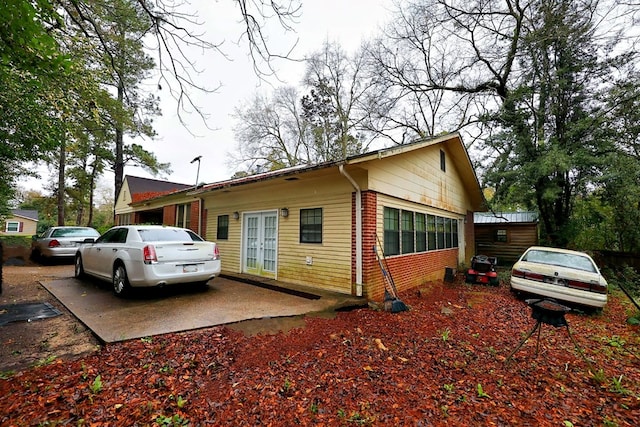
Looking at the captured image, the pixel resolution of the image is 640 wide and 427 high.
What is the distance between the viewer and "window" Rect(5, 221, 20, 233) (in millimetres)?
33475

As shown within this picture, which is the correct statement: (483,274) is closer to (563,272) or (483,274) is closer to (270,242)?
(563,272)

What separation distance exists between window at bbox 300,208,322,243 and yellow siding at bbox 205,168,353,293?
114 mm

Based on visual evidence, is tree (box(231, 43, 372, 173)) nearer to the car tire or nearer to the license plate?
the car tire

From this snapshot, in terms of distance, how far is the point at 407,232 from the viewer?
7.83 m

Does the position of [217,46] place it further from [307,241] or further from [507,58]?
[507,58]

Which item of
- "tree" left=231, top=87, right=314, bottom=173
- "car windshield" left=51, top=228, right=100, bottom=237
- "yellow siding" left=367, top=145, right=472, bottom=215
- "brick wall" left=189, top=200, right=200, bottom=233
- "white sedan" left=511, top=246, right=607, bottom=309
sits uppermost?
"tree" left=231, top=87, right=314, bottom=173

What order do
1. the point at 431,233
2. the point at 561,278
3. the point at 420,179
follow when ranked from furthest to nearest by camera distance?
the point at 431,233 → the point at 420,179 → the point at 561,278

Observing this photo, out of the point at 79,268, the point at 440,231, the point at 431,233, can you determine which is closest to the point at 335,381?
the point at 431,233

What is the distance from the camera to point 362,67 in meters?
18.8

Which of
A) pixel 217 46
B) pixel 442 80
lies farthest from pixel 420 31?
pixel 217 46

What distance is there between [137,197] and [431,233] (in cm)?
1704

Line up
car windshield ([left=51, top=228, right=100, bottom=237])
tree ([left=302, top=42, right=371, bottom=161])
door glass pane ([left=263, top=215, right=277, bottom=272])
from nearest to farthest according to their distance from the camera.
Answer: door glass pane ([left=263, top=215, right=277, bottom=272])
car windshield ([left=51, top=228, right=100, bottom=237])
tree ([left=302, top=42, right=371, bottom=161])

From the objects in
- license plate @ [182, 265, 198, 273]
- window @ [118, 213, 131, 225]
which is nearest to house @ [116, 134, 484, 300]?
license plate @ [182, 265, 198, 273]

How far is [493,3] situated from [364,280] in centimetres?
1420
